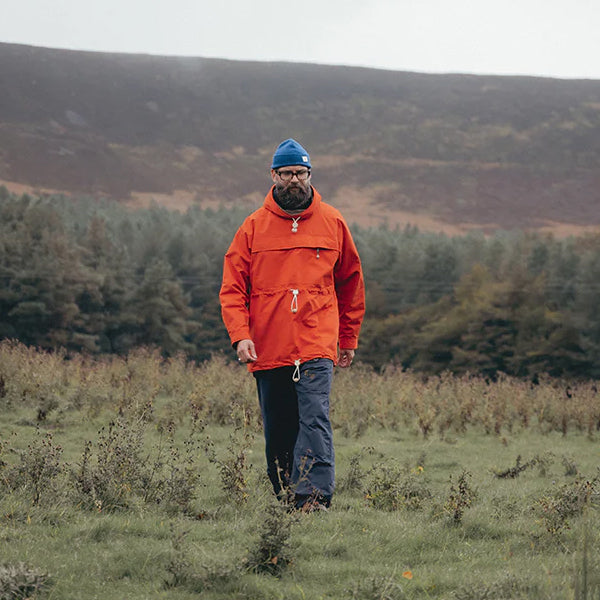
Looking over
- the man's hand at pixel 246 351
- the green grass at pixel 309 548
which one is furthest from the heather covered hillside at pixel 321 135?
the green grass at pixel 309 548

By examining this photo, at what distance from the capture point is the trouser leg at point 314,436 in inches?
199

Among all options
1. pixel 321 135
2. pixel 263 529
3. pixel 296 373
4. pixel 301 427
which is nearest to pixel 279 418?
pixel 301 427

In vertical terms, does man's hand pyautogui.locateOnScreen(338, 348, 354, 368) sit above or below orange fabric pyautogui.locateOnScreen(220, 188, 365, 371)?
below

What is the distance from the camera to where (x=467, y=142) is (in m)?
131

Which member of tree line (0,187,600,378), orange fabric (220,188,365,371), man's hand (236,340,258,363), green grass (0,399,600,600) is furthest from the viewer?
tree line (0,187,600,378)

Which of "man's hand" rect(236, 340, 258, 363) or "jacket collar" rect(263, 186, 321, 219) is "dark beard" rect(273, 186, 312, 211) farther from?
"man's hand" rect(236, 340, 258, 363)

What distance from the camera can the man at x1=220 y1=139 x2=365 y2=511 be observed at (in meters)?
5.10

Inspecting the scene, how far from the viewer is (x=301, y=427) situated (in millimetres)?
5125

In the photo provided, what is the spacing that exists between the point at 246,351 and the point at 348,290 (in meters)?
0.96

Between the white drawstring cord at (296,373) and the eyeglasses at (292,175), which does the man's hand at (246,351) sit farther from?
the eyeglasses at (292,175)

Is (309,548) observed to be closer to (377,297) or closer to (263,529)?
(263,529)

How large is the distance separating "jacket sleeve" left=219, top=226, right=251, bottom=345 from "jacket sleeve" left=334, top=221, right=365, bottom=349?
A: 0.65 m

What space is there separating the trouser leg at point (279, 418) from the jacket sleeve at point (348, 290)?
0.61 m

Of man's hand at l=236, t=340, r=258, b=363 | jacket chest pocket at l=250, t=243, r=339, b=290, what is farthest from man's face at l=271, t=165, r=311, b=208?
man's hand at l=236, t=340, r=258, b=363
